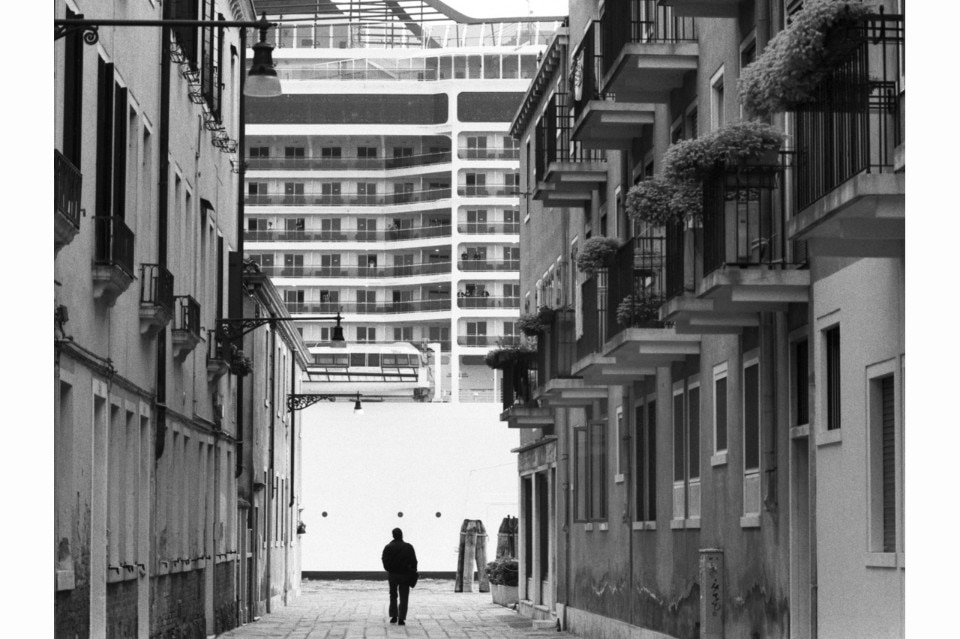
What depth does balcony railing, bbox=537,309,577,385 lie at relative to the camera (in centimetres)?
2880

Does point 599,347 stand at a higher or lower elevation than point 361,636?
higher

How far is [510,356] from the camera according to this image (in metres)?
34.0

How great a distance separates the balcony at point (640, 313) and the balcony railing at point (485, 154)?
89942 millimetres

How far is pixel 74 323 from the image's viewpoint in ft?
55.4

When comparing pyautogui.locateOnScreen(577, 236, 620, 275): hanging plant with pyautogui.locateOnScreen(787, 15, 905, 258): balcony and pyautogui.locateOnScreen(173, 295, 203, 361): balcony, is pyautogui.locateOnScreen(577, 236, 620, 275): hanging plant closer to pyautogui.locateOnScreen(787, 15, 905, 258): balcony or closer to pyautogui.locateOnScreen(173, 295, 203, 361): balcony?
pyautogui.locateOnScreen(173, 295, 203, 361): balcony

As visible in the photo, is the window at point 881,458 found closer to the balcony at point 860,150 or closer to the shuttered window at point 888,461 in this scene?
the shuttered window at point 888,461

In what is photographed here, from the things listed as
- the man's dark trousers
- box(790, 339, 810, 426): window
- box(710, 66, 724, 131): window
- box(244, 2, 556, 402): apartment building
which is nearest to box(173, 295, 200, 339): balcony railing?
box(710, 66, 724, 131): window

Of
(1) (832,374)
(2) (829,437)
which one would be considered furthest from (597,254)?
(2) (829,437)

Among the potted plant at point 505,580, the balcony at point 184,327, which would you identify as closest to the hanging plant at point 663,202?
the balcony at point 184,327

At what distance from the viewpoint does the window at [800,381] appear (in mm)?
16781

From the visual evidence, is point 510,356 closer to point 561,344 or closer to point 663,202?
point 561,344

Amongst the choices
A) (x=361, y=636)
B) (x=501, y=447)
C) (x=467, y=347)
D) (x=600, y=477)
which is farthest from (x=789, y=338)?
(x=467, y=347)

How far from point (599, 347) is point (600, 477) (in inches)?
126
